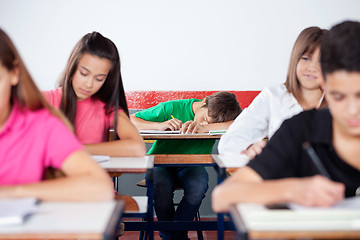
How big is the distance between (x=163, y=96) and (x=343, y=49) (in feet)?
9.39

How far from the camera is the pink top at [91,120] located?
6.84 ft

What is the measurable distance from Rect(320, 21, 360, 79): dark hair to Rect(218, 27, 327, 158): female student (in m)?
0.77

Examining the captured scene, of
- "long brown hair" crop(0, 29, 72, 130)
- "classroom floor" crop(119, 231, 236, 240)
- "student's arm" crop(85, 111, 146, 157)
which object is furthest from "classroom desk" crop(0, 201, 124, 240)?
"classroom floor" crop(119, 231, 236, 240)

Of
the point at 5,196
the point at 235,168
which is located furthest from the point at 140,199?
the point at 5,196

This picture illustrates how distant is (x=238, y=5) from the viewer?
389cm

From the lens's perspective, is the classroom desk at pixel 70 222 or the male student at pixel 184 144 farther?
the male student at pixel 184 144

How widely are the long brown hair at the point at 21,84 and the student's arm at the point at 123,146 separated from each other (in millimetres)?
710

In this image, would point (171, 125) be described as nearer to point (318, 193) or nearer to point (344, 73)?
point (344, 73)

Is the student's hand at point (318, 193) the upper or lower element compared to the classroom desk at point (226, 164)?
upper

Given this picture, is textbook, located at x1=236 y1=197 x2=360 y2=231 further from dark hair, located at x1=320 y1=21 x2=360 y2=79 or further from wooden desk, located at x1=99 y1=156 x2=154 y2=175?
wooden desk, located at x1=99 y1=156 x2=154 y2=175

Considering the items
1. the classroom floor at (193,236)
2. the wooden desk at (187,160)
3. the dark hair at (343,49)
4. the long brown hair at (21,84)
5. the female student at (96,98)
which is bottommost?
the classroom floor at (193,236)

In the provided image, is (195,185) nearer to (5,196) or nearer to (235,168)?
(235,168)

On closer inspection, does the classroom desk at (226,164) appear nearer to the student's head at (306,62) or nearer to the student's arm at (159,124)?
the student's head at (306,62)

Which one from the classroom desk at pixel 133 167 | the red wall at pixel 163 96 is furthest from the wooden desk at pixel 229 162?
the red wall at pixel 163 96
